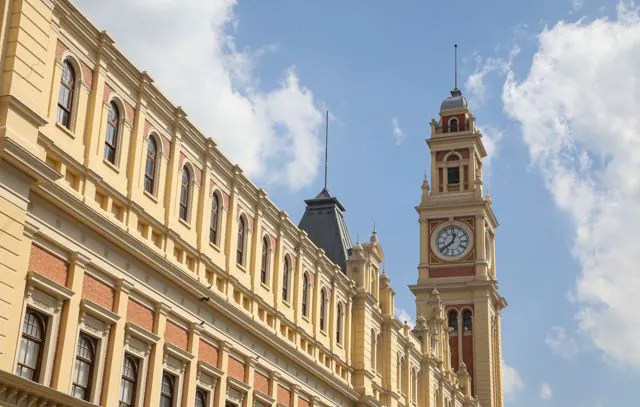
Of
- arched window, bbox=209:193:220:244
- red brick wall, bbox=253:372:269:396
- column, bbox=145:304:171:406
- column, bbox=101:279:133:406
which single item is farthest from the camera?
red brick wall, bbox=253:372:269:396

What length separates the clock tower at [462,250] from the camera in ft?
251

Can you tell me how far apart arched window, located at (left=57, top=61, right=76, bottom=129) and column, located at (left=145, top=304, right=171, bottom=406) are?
20.0ft

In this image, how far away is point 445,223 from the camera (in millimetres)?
80625

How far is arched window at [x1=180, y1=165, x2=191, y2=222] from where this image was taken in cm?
3130

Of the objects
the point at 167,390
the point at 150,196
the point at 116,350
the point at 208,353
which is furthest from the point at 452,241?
the point at 116,350

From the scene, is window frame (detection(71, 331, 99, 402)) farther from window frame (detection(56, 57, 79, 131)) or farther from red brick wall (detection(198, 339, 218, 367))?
red brick wall (detection(198, 339, 218, 367))

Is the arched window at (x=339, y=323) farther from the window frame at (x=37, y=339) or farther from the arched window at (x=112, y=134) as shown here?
the window frame at (x=37, y=339)

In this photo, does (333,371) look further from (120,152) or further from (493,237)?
(493,237)

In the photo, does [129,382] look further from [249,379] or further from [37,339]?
[249,379]

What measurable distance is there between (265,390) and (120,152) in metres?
11.2

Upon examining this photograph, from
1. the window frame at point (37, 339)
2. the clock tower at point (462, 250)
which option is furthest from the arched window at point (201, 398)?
the clock tower at point (462, 250)

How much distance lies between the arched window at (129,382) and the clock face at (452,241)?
54.1 m

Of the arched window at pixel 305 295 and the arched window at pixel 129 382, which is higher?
the arched window at pixel 305 295

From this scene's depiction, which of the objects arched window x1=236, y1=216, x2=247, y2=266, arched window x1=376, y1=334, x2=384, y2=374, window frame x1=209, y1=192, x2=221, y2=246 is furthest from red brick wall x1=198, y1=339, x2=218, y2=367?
arched window x1=376, y1=334, x2=384, y2=374
